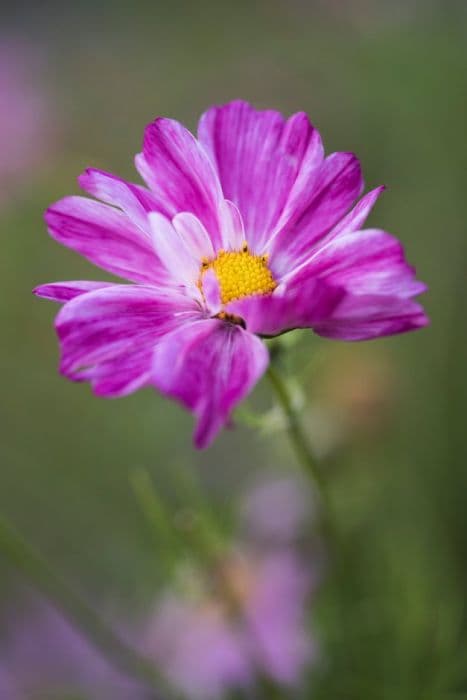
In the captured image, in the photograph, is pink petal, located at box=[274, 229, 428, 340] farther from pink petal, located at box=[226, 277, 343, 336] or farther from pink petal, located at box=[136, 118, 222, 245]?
pink petal, located at box=[136, 118, 222, 245]

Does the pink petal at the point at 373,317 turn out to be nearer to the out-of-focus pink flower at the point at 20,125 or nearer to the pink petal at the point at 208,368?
the pink petal at the point at 208,368

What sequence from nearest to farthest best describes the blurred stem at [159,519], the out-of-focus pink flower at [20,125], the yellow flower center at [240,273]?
the yellow flower center at [240,273], the blurred stem at [159,519], the out-of-focus pink flower at [20,125]

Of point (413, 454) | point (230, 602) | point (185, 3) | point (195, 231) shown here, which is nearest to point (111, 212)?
point (195, 231)

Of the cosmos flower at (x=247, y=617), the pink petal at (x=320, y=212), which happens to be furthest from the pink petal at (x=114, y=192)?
the cosmos flower at (x=247, y=617)

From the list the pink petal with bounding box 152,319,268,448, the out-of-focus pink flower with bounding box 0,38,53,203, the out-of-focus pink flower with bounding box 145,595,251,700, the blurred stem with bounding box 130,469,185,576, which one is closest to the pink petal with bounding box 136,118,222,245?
the pink petal with bounding box 152,319,268,448

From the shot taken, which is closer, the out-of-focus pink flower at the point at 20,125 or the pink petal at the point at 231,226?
the pink petal at the point at 231,226

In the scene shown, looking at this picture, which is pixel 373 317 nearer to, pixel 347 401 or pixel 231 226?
pixel 231 226
